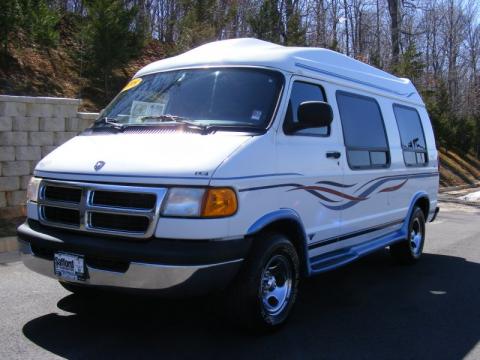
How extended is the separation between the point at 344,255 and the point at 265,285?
1.48m

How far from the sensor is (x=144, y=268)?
156 inches

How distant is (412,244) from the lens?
315 inches

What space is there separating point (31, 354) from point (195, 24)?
13.7 metres

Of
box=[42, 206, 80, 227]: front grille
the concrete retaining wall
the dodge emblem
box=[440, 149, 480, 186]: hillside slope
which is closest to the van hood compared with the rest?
the dodge emblem

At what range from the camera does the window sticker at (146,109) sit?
16.9 ft

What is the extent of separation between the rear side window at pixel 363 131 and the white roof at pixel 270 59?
23cm

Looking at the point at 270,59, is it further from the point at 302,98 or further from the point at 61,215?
the point at 61,215

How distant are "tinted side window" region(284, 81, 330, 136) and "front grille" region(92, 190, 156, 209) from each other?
1.42 metres

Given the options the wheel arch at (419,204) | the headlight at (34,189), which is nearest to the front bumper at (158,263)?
the headlight at (34,189)

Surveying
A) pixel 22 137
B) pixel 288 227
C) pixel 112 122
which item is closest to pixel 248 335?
pixel 288 227

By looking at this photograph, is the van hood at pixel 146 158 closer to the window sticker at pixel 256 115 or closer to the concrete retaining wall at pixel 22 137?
the window sticker at pixel 256 115

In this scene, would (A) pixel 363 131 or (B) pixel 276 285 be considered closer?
(B) pixel 276 285

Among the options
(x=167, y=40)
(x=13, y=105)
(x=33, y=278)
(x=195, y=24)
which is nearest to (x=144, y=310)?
(x=33, y=278)

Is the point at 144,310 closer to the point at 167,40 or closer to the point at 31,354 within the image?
the point at 31,354
